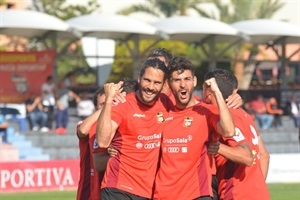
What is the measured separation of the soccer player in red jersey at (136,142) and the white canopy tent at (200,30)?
24.5 metres

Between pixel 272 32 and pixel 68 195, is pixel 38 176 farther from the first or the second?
pixel 272 32

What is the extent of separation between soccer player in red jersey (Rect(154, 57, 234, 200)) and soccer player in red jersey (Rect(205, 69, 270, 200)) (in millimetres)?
196

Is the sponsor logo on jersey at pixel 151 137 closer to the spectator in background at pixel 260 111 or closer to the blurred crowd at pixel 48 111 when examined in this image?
the blurred crowd at pixel 48 111

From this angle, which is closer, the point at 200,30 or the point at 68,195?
the point at 68,195

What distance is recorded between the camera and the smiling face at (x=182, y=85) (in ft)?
28.9

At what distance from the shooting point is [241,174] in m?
9.18

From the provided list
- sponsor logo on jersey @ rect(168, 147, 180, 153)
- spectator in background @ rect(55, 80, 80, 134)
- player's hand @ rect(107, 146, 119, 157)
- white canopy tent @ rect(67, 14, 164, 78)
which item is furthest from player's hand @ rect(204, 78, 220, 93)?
white canopy tent @ rect(67, 14, 164, 78)

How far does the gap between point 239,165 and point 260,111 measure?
23839 millimetres

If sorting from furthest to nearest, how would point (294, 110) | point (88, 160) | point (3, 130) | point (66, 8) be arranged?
1. point (66, 8)
2. point (294, 110)
3. point (3, 130)
4. point (88, 160)

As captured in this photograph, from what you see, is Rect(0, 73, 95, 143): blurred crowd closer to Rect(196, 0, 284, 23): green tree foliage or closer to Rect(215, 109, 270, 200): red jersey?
Rect(196, 0, 284, 23): green tree foliage

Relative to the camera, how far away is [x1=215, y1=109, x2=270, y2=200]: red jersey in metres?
9.16

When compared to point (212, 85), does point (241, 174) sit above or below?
below

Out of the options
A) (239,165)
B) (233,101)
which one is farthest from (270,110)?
(239,165)

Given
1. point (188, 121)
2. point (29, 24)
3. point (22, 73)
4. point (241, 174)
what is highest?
point (29, 24)
